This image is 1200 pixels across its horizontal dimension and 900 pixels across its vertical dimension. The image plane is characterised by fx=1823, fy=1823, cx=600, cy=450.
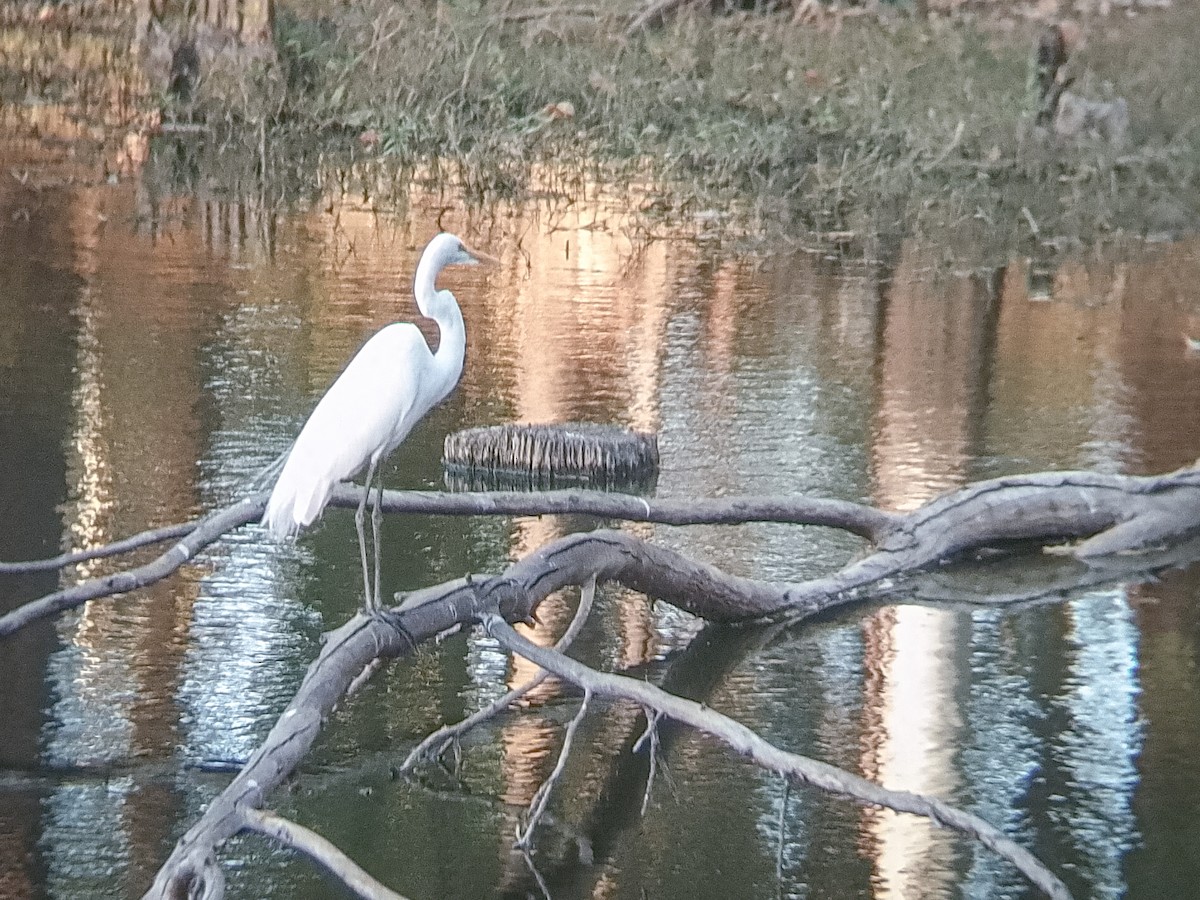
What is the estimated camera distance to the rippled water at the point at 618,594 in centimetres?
504

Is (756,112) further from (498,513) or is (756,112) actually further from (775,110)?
(498,513)

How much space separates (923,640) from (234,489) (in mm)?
3044

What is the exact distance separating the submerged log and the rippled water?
0.72 ft

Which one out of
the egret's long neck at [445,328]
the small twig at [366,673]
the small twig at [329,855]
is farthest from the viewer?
the egret's long neck at [445,328]

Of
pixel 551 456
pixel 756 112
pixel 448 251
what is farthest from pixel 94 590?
pixel 756 112

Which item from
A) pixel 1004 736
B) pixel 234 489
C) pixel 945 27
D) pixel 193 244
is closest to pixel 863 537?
pixel 1004 736

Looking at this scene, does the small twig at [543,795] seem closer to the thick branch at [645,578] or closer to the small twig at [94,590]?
the thick branch at [645,578]

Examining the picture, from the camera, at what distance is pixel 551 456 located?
8.00 metres

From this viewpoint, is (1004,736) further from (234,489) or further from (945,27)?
(945,27)

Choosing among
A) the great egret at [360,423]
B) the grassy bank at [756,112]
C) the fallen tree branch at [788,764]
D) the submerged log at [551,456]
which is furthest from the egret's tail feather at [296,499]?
the grassy bank at [756,112]

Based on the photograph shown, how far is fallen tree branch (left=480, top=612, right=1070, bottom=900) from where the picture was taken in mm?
3840

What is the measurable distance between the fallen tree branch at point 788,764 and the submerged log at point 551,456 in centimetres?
305

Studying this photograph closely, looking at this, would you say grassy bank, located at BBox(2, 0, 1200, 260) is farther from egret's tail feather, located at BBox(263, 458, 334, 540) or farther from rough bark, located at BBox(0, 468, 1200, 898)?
egret's tail feather, located at BBox(263, 458, 334, 540)

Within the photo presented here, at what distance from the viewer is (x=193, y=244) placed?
43.8ft
